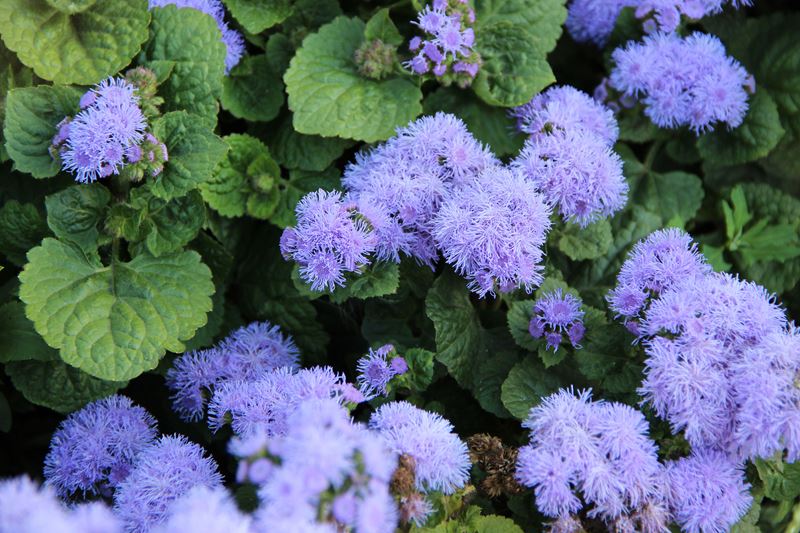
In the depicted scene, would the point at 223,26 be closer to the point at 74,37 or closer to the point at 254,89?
the point at 254,89

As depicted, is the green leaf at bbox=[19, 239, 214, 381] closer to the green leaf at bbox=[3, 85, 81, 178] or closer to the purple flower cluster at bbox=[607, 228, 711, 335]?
the green leaf at bbox=[3, 85, 81, 178]

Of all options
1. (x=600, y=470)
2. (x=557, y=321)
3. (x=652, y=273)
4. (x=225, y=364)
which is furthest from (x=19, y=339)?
(x=652, y=273)

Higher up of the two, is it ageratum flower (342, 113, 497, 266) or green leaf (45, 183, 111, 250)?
ageratum flower (342, 113, 497, 266)

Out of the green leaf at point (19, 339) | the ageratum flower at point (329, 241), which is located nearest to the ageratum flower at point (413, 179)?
the ageratum flower at point (329, 241)

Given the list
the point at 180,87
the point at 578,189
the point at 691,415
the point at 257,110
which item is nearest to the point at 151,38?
the point at 180,87

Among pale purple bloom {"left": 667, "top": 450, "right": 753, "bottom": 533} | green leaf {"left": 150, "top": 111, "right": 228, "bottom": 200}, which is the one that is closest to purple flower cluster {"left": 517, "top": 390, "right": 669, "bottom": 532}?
pale purple bloom {"left": 667, "top": 450, "right": 753, "bottom": 533}

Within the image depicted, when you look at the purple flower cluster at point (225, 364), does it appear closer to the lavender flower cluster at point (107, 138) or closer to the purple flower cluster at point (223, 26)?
the lavender flower cluster at point (107, 138)
